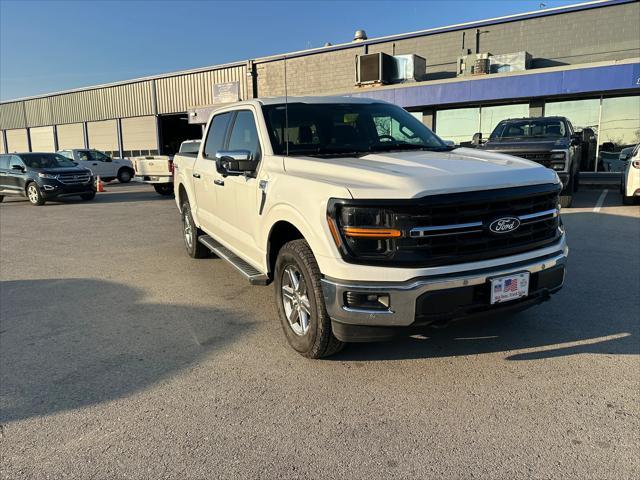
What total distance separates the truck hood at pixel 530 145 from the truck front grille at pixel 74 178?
41.7 ft

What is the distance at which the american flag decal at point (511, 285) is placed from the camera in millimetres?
3191

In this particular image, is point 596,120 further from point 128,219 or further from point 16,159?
point 16,159

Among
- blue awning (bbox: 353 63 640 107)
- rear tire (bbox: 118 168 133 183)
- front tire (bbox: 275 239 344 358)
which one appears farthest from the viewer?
rear tire (bbox: 118 168 133 183)

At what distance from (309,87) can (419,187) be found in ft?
77.8

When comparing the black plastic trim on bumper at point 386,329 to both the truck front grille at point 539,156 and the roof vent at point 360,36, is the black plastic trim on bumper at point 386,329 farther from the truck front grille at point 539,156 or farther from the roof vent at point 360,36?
the roof vent at point 360,36

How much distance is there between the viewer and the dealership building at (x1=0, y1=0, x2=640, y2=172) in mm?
16844

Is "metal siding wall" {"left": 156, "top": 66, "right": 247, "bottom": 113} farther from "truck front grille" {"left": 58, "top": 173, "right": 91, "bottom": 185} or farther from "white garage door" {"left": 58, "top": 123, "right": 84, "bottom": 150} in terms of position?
"truck front grille" {"left": 58, "top": 173, "right": 91, "bottom": 185}

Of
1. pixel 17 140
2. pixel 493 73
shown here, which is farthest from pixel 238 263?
pixel 17 140

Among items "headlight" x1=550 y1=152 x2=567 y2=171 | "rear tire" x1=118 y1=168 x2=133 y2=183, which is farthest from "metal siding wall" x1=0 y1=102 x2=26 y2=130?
"headlight" x1=550 y1=152 x2=567 y2=171

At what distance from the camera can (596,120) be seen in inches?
677

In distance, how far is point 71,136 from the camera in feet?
134

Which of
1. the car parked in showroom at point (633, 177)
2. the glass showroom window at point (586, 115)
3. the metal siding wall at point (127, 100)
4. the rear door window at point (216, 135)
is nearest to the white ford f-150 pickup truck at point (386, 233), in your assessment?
the rear door window at point (216, 135)

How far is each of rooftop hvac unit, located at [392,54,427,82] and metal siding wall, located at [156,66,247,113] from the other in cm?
1092

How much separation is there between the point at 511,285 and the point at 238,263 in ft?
8.65
